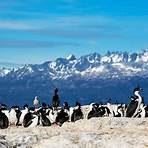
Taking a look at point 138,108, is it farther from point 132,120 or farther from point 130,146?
point 130,146

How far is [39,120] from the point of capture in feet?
→ 116

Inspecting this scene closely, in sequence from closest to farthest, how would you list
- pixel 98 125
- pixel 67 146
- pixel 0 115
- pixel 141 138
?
pixel 67 146 < pixel 141 138 < pixel 98 125 < pixel 0 115

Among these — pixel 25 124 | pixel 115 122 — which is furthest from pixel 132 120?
pixel 25 124

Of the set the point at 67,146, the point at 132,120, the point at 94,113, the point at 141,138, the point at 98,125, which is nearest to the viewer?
the point at 67,146

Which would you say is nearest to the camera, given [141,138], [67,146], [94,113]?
[67,146]

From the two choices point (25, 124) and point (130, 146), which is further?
point (25, 124)

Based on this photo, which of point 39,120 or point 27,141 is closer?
point 27,141

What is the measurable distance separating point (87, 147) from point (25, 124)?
71.2 feet

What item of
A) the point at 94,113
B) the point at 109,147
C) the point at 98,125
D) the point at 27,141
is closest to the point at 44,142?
the point at 27,141

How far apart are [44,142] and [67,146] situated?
1.92 feet

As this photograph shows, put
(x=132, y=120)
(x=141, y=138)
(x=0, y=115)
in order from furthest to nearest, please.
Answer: (x=0, y=115) < (x=132, y=120) < (x=141, y=138)

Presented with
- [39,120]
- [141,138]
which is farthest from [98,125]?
[39,120]

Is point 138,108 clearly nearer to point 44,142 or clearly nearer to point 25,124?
point 25,124

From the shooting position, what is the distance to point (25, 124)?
36500mm
